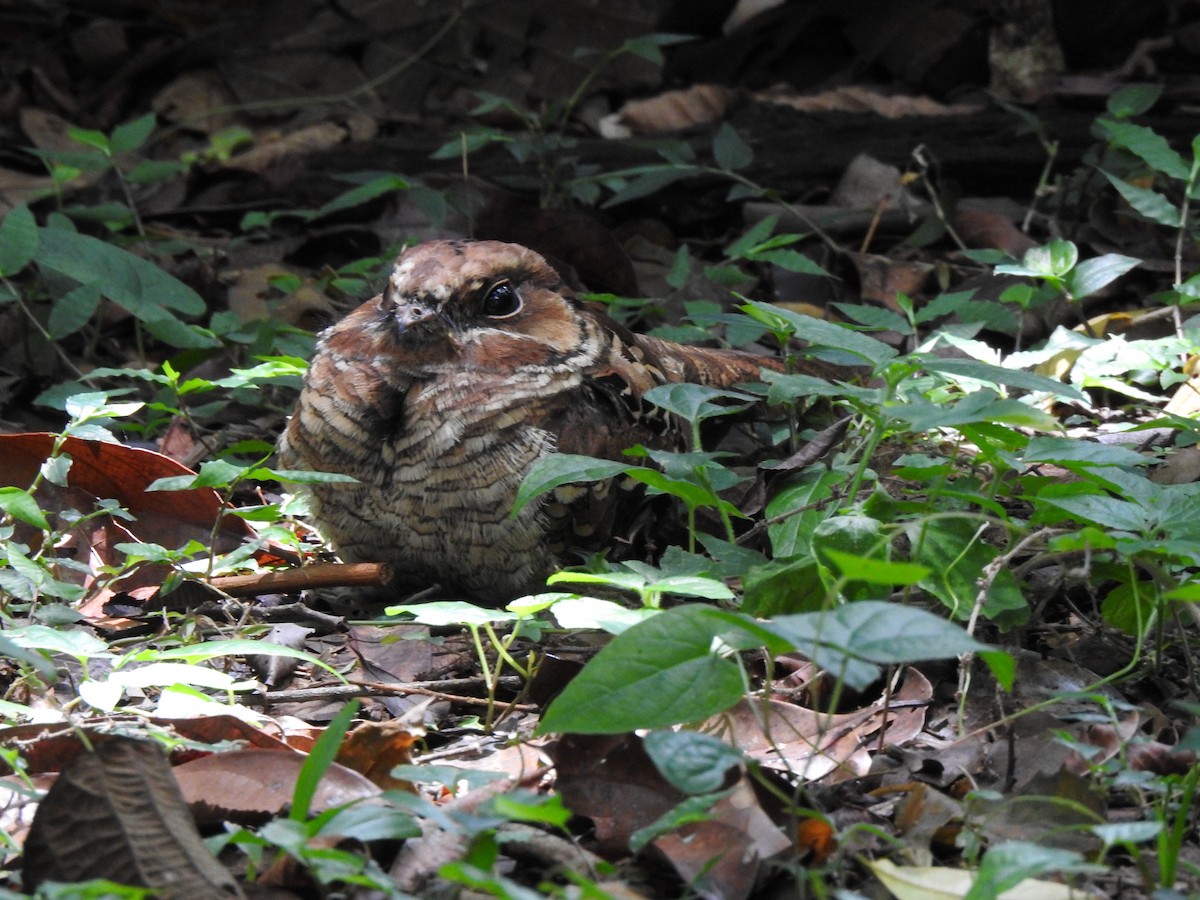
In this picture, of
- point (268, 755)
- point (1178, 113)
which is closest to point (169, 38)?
point (1178, 113)

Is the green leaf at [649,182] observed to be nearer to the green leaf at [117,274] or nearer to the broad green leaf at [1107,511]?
the green leaf at [117,274]

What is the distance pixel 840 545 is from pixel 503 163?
3199mm

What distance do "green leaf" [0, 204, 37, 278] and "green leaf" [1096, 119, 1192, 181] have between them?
289cm

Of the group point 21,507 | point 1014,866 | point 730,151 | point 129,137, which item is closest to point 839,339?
point 1014,866

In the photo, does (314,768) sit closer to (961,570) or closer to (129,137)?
Result: (961,570)

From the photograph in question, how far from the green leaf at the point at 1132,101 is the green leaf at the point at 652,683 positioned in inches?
114

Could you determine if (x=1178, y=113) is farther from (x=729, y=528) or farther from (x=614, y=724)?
(x=614, y=724)

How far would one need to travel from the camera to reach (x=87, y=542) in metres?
3.17

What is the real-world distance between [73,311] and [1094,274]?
267 centimetres

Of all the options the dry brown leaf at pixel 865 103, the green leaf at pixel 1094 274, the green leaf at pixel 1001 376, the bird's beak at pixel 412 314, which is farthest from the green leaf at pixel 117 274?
the dry brown leaf at pixel 865 103

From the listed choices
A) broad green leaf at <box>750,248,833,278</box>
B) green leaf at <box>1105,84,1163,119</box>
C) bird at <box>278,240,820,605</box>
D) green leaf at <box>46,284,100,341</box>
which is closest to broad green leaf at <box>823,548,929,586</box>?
bird at <box>278,240,820,605</box>

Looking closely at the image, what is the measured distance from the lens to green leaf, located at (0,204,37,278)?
3623mm

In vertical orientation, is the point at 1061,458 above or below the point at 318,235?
above

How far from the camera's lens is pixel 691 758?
1.79 metres
